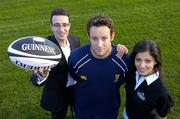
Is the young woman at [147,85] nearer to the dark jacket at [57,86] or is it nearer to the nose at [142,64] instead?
the nose at [142,64]

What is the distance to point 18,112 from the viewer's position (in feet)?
20.0

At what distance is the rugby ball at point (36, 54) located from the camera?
407 cm

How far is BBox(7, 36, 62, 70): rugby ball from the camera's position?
407cm

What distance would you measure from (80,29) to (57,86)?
Result: 4782mm

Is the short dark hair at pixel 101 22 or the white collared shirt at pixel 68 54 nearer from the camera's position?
the short dark hair at pixel 101 22

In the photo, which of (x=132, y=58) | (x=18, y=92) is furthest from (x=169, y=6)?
(x=132, y=58)

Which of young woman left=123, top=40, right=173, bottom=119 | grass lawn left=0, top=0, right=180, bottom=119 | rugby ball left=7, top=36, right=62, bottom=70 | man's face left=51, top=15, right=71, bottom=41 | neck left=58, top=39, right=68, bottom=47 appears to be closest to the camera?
young woman left=123, top=40, right=173, bottom=119

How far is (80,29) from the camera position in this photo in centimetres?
918

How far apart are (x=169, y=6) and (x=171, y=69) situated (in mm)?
3636

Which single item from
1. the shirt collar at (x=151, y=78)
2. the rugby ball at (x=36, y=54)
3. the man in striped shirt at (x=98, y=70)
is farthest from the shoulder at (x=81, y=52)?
the shirt collar at (x=151, y=78)

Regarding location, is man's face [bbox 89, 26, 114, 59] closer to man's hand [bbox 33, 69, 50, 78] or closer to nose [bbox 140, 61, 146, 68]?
nose [bbox 140, 61, 146, 68]

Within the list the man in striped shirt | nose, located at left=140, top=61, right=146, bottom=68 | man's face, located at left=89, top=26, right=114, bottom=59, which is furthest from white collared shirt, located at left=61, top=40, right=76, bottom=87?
nose, located at left=140, top=61, right=146, bottom=68

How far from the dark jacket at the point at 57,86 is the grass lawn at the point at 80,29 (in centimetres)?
134

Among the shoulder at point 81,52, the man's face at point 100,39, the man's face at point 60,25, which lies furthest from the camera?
the man's face at point 60,25
